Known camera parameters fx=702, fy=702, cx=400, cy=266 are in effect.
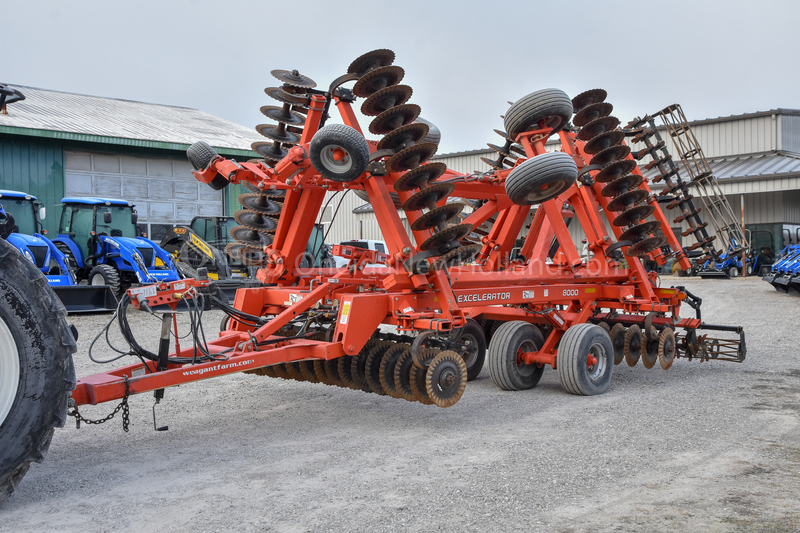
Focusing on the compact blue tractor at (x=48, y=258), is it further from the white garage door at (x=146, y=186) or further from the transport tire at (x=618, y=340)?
the transport tire at (x=618, y=340)

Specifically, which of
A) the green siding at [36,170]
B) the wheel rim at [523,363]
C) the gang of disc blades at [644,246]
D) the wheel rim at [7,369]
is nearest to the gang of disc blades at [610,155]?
the gang of disc blades at [644,246]

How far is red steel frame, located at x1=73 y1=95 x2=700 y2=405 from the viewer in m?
5.07

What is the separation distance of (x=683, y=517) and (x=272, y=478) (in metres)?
2.29

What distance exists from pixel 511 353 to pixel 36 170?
1548 cm

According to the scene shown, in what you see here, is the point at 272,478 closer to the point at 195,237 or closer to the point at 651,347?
the point at 651,347

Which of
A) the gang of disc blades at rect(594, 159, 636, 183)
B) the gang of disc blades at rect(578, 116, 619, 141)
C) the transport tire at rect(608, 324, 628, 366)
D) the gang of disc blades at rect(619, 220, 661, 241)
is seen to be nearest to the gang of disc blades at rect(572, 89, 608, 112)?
the gang of disc blades at rect(578, 116, 619, 141)

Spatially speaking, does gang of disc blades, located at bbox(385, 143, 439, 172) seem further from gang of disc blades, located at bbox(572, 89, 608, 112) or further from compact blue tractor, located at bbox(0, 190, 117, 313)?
compact blue tractor, located at bbox(0, 190, 117, 313)

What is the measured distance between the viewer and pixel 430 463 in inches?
177

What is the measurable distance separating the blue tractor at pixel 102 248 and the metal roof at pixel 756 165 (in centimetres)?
1723

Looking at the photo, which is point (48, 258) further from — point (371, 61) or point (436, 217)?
point (436, 217)

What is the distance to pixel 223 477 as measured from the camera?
4.23 meters

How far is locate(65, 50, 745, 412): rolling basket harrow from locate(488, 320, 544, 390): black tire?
2 centimetres

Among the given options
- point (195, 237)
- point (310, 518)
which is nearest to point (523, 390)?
point (310, 518)

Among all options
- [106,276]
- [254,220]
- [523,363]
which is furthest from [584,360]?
[106,276]
